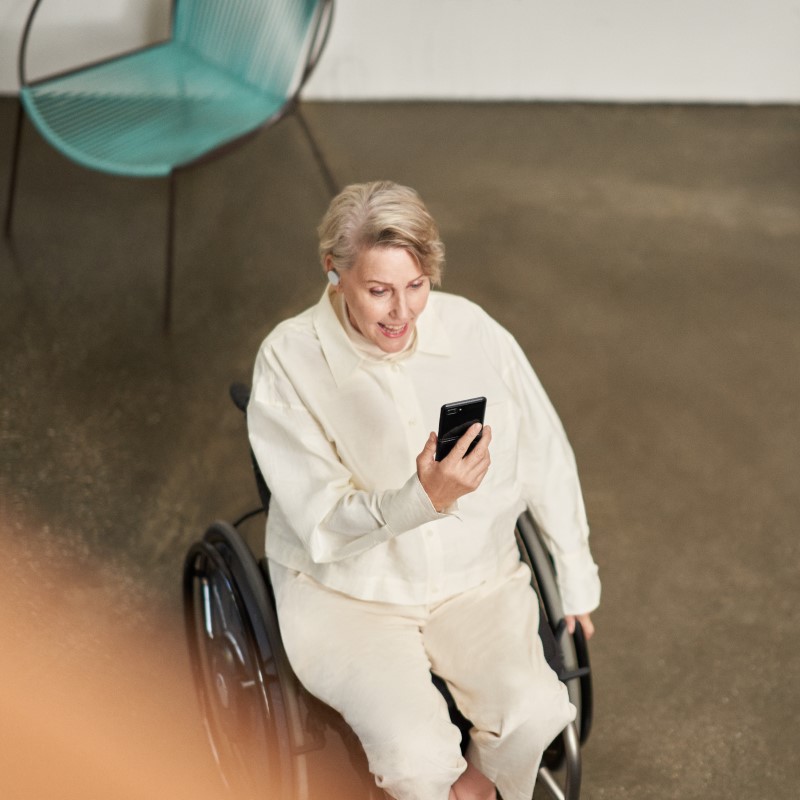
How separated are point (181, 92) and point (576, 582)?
2510 millimetres

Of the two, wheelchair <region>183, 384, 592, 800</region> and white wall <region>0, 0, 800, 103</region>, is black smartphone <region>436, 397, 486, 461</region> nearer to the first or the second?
wheelchair <region>183, 384, 592, 800</region>

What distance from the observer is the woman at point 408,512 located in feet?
5.29

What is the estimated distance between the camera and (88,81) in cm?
353

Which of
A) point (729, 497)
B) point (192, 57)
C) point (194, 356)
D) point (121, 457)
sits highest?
point (192, 57)

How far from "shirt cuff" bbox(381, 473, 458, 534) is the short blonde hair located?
1.15 feet

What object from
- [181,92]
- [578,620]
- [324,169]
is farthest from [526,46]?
[578,620]

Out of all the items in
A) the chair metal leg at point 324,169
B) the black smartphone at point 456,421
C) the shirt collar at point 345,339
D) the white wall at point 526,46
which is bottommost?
the black smartphone at point 456,421

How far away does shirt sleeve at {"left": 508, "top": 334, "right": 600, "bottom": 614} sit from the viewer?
184cm

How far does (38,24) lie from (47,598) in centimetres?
285

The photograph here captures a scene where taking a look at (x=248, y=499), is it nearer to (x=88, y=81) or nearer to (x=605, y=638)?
(x=605, y=638)

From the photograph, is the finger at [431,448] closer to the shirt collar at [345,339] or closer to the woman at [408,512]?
the woman at [408,512]

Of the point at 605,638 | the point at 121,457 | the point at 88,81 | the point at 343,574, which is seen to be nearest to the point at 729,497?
the point at 605,638

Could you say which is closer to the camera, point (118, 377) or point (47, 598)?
point (47, 598)

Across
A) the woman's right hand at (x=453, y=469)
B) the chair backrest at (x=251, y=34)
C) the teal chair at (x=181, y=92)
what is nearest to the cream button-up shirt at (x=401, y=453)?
the woman's right hand at (x=453, y=469)
